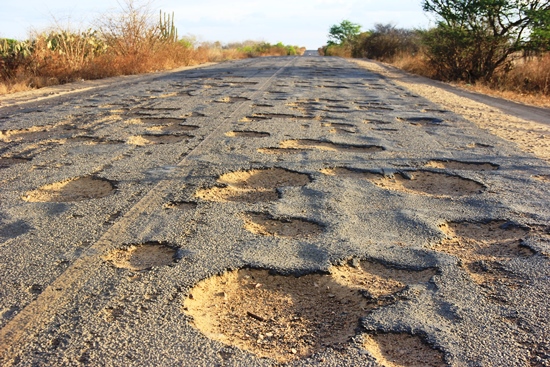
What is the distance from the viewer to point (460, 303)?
2.41 meters

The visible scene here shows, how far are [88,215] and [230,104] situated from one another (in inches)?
210

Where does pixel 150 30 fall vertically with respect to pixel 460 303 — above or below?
above

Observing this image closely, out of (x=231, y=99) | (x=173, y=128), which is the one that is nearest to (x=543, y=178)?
(x=173, y=128)

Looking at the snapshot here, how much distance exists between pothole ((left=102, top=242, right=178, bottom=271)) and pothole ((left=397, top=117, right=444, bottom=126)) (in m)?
5.18

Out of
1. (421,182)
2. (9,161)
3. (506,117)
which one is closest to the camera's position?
(421,182)

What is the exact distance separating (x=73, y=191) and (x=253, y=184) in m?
1.33

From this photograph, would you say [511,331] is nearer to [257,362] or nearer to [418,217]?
[257,362]

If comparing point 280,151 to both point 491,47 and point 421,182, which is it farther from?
point 491,47

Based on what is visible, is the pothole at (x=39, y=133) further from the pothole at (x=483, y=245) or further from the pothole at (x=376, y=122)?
the pothole at (x=483, y=245)

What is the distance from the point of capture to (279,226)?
3.32m

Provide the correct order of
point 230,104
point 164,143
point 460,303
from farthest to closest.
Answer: point 230,104 < point 164,143 < point 460,303

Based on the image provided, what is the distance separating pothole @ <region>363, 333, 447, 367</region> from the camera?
1.97 meters

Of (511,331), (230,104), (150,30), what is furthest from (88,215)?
(150,30)

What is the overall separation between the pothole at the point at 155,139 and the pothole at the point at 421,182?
191 centimetres
